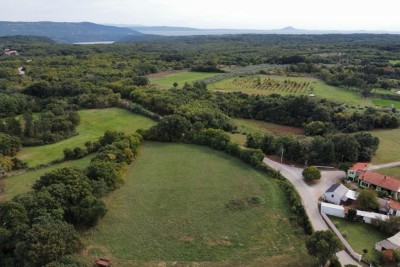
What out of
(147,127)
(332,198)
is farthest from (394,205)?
(147,127)

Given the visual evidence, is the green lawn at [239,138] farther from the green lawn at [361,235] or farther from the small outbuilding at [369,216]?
the small outbuilding at [369,216]

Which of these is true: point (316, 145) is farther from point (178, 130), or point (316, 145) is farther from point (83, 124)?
point (83, 124)

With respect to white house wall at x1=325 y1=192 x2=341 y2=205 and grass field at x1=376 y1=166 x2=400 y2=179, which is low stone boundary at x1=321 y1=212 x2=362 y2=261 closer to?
white house wall at x1=325 y1=192 x2=341 y2=205

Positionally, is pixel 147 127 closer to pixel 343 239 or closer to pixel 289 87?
pixel 343 239

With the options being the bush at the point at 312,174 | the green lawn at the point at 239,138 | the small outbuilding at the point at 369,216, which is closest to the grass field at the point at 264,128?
the green lawn at the point at 239,138

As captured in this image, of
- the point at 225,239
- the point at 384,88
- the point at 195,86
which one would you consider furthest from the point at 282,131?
the point at 384,88
